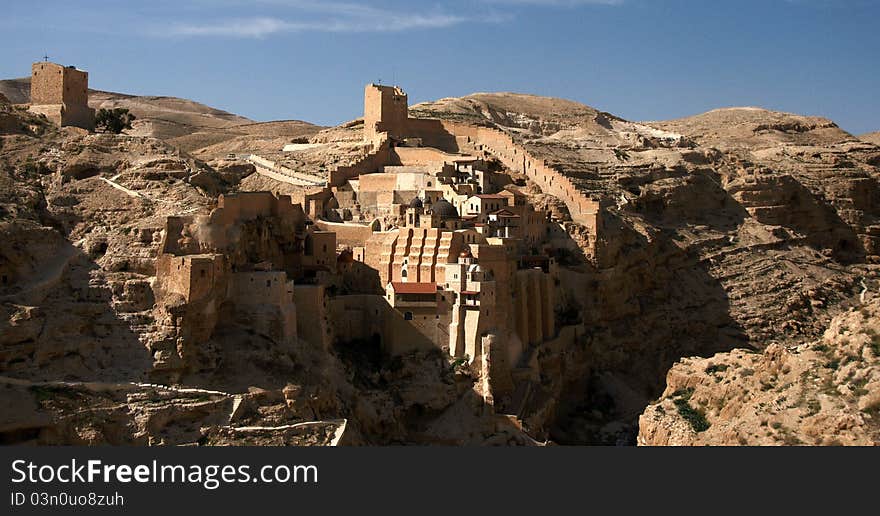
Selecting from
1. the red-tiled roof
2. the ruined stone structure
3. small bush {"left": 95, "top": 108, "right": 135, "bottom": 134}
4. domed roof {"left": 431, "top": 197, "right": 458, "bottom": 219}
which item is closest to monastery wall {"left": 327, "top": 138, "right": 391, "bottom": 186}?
domed roof {"left": 431, "top": 197, "right": 458, "bottom": 219}

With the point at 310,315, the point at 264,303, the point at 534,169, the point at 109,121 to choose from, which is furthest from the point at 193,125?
the point at 264,303

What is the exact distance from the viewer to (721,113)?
101875 millimetres

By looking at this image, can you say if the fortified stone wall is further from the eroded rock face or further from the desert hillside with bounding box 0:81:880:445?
the eroded rock face

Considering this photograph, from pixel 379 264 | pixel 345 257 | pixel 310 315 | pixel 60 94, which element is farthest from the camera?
pixel 60 94

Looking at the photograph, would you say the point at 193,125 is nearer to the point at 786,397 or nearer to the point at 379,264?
the point at 379,264

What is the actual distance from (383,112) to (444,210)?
1480 cm

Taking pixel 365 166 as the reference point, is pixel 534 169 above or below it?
above

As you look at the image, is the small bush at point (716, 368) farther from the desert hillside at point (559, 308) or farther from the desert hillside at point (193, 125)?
the desert hillside at point (193, 125)

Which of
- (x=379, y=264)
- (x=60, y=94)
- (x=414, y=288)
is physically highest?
(x=60, y=94)

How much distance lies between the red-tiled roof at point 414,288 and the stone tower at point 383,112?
17.5 metres

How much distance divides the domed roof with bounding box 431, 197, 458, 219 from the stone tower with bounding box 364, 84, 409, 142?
12.7 metres

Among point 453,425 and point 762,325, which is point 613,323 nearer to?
point 762,325

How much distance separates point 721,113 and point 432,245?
63.3m

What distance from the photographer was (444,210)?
4744 centimetres
